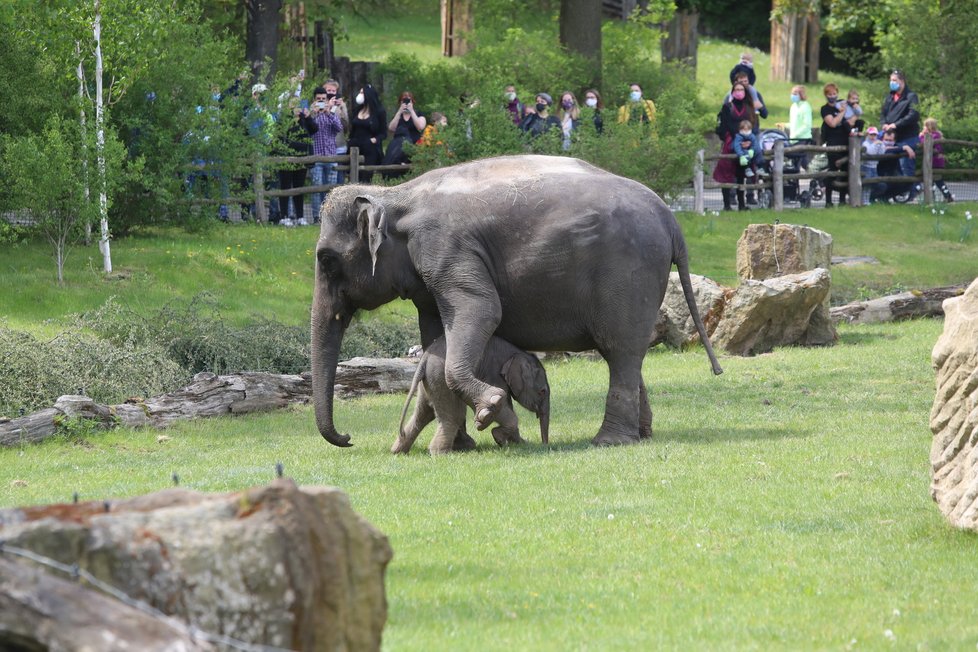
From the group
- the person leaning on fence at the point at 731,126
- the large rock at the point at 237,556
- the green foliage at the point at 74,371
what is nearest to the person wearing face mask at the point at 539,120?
the person leaning on fence at the point at 731,126

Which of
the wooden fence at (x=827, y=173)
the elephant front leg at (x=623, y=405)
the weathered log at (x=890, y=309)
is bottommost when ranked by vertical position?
the weathered log at (x=890, y=309)

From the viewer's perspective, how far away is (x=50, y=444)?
1428 cm

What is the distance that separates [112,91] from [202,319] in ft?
19.3

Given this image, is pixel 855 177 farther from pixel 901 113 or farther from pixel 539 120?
pixel 539 120

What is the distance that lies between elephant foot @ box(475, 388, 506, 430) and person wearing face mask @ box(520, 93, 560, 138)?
17101mm

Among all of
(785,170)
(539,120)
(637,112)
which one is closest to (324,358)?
(539,120)

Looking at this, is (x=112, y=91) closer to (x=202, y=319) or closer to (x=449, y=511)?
(x=202, y=319)

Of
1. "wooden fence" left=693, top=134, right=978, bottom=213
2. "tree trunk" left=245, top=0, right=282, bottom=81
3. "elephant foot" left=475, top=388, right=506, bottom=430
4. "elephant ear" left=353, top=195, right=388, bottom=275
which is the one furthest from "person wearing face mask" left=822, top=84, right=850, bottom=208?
"elephant foot" left=475, top=388, right=506, bottom=430

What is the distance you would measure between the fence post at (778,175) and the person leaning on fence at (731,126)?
664 millimetres

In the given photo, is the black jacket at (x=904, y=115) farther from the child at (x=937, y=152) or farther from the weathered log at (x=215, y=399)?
the weathered log at (x=215, y=399)

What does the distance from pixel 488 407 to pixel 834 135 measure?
21745 mm

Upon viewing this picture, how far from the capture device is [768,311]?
2000 centimetres

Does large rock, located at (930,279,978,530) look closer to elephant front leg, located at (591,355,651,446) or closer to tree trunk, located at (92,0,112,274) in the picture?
elephant front leg, located at (591,355,651,446)

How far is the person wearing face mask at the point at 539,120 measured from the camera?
2950 cm
